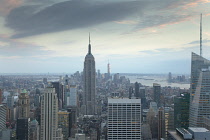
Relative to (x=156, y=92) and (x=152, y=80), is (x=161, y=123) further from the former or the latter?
(x=156, y=92)

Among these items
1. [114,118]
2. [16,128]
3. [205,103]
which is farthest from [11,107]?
[205,103]

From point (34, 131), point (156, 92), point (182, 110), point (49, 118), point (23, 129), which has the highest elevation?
point (156, 92)

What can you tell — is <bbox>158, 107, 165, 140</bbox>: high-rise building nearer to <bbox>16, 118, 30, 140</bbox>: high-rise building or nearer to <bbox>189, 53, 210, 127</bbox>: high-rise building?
<bbox>189, 53, 210, 127</bbox>: high-rise building

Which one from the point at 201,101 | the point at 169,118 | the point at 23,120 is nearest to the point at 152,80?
the point at 169,118

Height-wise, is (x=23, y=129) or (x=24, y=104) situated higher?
(x=24, y=104)

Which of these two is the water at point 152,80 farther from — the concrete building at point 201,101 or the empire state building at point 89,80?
the empire state building at point 89,80

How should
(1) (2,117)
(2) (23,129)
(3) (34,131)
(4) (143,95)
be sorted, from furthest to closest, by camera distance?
(4) (143,95), (1) (2,117), (2) (23,129), (3) (34,131)

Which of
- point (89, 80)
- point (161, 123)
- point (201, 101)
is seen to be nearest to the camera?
point (201, 101)

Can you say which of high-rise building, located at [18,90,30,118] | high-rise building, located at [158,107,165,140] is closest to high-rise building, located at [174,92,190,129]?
high-rise building, located at [158,107,165,140]
